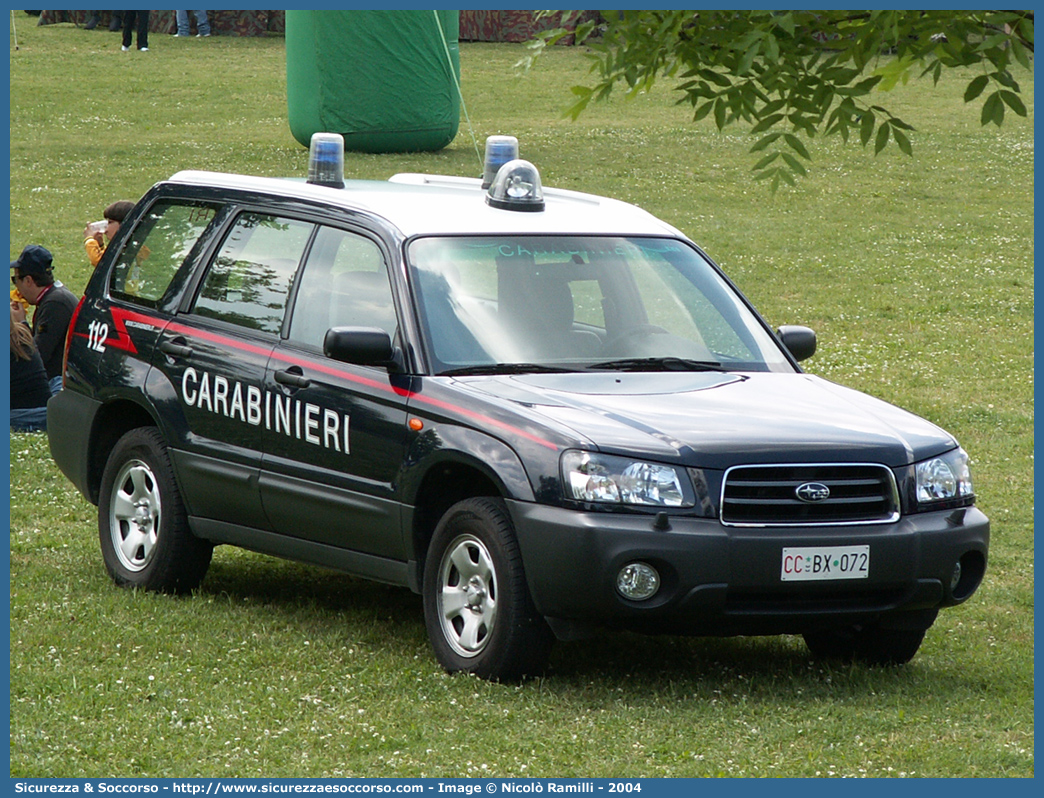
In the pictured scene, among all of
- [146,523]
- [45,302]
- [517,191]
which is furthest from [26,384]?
[517,191]

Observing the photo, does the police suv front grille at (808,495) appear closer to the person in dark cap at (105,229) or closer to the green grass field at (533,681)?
the green grass field at (533,681)

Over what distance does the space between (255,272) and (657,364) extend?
1.86 metres

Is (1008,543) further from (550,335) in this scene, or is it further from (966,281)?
(966,281)

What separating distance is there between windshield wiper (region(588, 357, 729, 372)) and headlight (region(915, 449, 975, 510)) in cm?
103

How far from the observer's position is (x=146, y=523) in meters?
7.87

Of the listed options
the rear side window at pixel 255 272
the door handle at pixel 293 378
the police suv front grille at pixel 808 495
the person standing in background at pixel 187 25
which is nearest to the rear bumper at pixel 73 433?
the rear side window at pixel 255 272

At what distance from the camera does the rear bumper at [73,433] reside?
814 cm

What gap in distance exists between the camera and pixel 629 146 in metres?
29.7

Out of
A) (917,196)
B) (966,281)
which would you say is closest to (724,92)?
(966,281)

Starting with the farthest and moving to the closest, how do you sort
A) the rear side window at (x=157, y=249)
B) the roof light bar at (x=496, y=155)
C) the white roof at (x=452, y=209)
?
the roof light bar at (x=496, y=155), the rear side window at (x=157, y=249), the white roof at (x=452, y=209)

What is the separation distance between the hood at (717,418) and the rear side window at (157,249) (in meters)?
2.12

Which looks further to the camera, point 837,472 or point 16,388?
point 16,388

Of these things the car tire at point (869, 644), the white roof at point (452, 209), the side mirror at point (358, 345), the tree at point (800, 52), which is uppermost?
the tree at point (800, 52)

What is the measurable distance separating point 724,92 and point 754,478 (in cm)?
362
